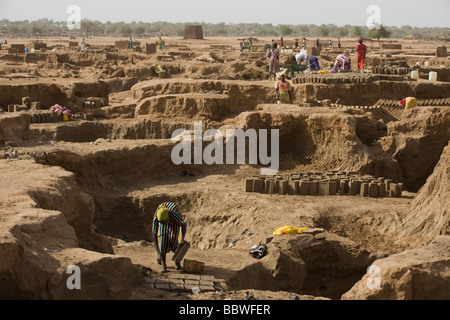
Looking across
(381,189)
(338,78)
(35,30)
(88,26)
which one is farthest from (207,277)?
(35,30)

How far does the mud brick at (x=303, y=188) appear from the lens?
15.6 metres

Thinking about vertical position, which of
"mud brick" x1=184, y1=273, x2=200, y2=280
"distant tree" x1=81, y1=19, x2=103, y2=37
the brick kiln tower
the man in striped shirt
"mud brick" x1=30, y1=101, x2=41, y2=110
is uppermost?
"distant tree" x1=81, y1=19, x2=103, y2=37

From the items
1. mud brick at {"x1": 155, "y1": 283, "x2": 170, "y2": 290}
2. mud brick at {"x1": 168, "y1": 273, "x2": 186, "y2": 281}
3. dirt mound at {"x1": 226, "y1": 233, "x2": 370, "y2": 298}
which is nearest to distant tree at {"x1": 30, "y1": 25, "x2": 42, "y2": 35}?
dirt mound at {"x1": 226, "y1": 233, "x2": 370, "y2": 298}

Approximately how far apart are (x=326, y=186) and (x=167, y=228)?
571cm

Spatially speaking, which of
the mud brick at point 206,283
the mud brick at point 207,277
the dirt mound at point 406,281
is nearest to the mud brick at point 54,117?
the mud brick at point 207,277

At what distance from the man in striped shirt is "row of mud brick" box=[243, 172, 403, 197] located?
196 inches

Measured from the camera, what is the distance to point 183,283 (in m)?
10.1

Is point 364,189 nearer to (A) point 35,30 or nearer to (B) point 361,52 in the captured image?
(B) point 361,52

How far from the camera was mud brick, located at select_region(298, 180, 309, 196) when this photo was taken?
1562 centimetres

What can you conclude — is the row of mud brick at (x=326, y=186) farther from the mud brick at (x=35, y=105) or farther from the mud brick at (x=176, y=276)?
the mud brick at (x=35, y=105)

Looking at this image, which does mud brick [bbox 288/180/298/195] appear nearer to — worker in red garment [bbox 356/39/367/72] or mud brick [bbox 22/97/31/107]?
mud brick [bbox 22/97/31/107]

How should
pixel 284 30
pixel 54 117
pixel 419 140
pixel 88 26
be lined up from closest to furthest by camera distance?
pixel 419 140
pixel 54 117
pixel 88 26
pixel 284 30
